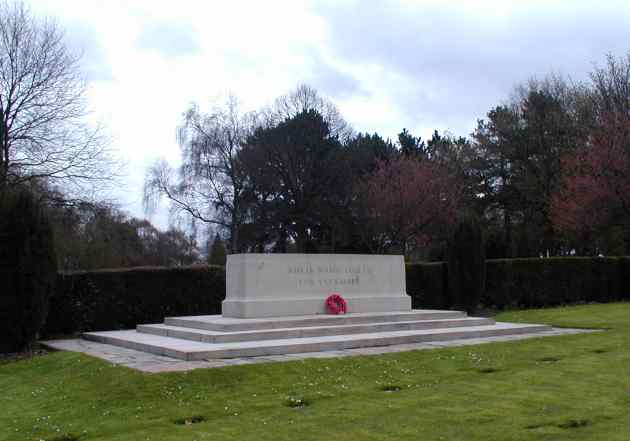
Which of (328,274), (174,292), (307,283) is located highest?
(328,274)

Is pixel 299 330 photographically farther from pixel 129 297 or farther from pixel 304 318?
pixel 129 297

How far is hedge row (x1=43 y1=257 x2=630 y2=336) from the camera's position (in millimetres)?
16422

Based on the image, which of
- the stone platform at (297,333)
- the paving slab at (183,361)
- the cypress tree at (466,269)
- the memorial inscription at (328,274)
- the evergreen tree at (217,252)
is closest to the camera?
the paving slab at (183,361)

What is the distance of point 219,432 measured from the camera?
21.3 ft

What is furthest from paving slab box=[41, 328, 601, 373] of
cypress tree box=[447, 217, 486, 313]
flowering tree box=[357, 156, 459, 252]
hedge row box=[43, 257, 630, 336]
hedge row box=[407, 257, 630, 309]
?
flowering tree box=[357, 156, 459, 252]

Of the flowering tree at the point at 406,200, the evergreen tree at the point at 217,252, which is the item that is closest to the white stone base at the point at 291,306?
the flowering tree at the point at 406,200

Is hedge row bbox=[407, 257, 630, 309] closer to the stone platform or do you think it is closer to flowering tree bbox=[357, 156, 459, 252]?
the stone platform

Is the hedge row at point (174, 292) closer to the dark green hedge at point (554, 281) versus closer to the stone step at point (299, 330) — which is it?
the dark green hedge at point (554, 281)

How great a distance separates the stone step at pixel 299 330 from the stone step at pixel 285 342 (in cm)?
20

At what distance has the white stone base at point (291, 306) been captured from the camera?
47.4 ft

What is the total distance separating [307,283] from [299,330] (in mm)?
2499

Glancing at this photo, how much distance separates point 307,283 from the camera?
609 inches

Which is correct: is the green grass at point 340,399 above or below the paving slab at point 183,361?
below

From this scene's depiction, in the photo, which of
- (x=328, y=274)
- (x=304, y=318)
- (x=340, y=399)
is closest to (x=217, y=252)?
(x=328, y=274)
